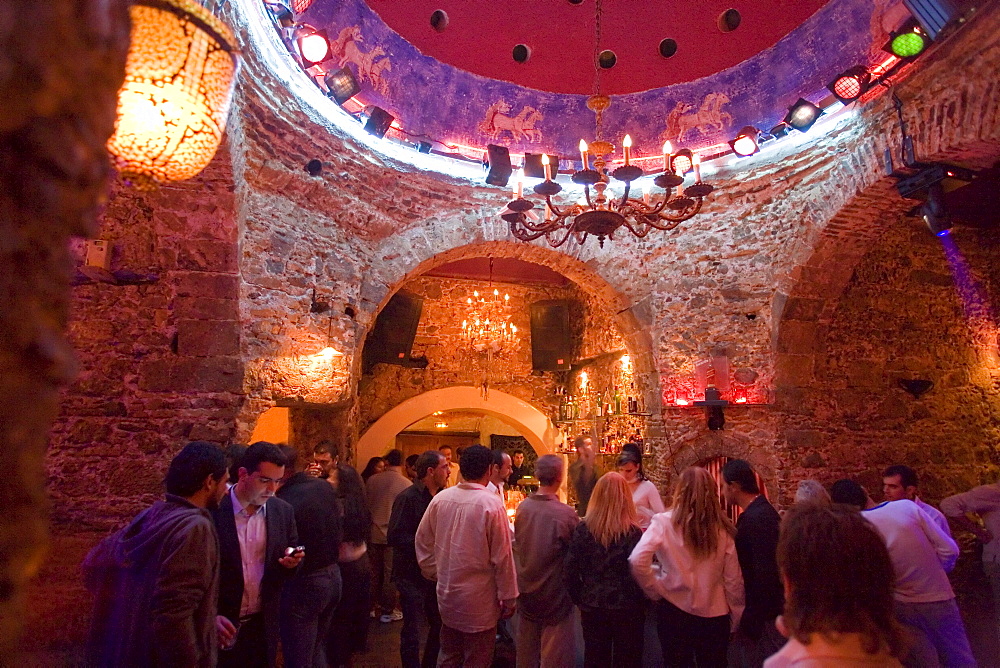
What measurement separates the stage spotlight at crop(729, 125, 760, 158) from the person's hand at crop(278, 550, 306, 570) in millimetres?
5942

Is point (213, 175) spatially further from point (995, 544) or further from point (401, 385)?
point (995, 544)

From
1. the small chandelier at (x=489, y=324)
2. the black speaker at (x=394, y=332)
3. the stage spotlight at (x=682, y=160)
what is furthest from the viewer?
the small chandelier at (x=489, y=324)

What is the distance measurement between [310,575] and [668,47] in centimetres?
647

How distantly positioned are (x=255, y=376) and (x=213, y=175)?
1.67m

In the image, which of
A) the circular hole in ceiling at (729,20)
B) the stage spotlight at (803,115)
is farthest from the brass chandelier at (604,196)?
the circular hole in ceiling at (729,20)

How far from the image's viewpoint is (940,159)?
4707mm

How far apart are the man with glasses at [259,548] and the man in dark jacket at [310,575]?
7.3 inches

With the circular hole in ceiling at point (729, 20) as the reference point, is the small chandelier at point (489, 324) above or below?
below

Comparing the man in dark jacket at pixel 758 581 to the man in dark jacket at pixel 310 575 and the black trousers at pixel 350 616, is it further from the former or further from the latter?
the black trousers at pixel 350 616

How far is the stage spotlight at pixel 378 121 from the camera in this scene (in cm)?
596

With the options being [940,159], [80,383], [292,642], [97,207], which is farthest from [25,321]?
[940,159]

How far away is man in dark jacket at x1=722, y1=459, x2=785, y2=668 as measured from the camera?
2676mm

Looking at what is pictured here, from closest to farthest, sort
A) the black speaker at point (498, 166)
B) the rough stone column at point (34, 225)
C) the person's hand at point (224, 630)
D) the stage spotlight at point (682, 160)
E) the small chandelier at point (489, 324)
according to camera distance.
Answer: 1. the rough stone column at point (34, 225)
2. the person's hand at point (224, 630)
3. the stage spotlight at point (682, 160)
4. the black speaker at point (498, 166)
5. the small chandelier at point (489, 324)

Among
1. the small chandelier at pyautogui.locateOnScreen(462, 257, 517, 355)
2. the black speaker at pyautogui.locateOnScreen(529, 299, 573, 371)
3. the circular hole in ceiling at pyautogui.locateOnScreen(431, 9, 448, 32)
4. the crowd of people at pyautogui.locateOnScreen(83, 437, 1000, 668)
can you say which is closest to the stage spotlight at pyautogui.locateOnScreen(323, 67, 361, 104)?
the circular hole in ceiling at pyautogui.locateOnScreen(431, 9, 448, 32)
